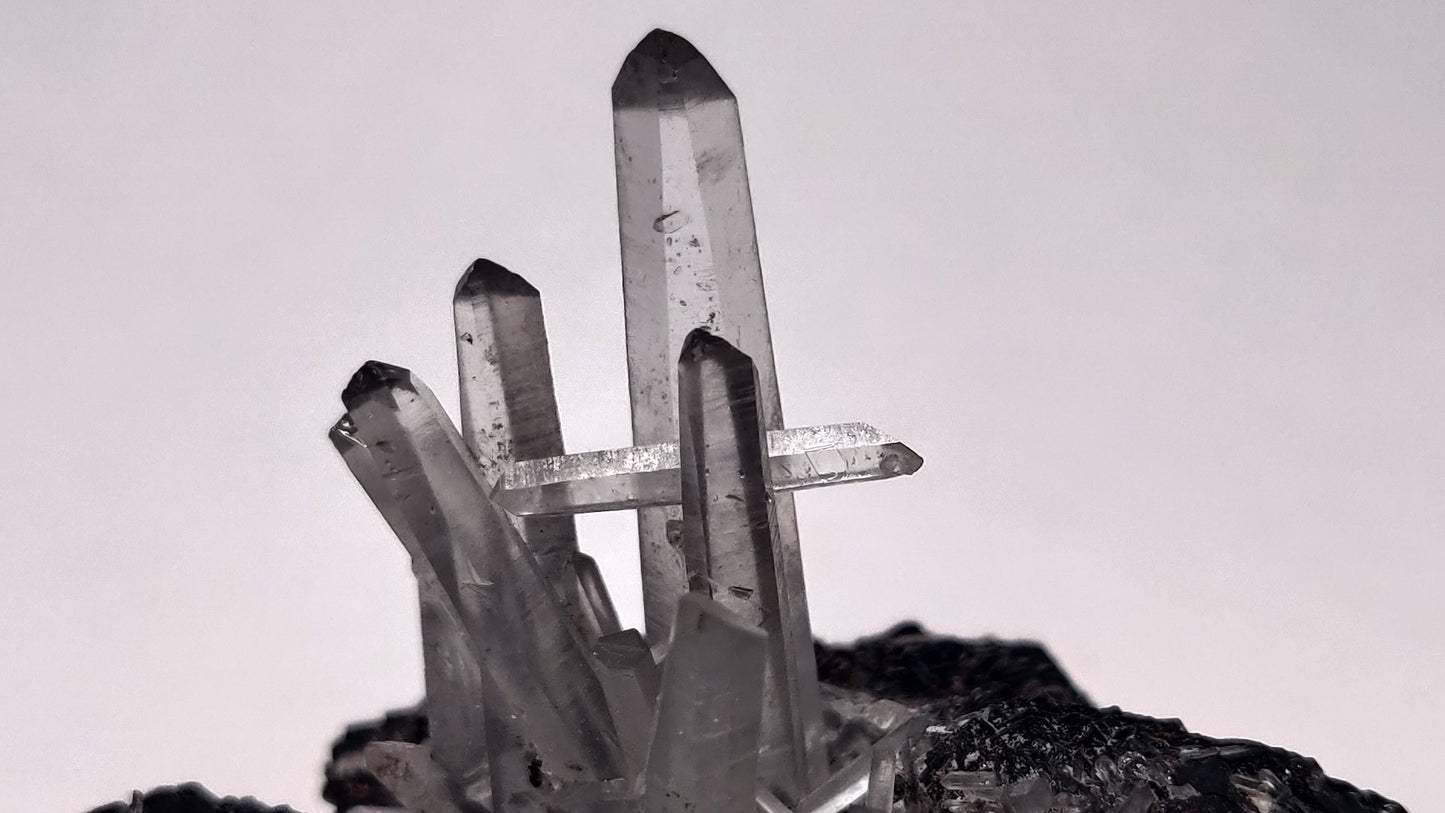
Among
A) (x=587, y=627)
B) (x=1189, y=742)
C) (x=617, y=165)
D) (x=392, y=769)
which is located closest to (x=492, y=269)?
(x=617, y=165)

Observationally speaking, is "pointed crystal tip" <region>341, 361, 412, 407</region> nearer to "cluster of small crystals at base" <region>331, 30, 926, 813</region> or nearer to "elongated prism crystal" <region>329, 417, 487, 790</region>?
"cluster of small crystals at base" <region>331, 30, 926, 813</region>

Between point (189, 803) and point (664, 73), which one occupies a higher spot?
point (664, 73)

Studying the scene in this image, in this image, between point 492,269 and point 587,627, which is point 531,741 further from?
point 492,269

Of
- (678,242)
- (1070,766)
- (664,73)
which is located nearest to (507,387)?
(678,242)

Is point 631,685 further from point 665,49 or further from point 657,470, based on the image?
point 665,49

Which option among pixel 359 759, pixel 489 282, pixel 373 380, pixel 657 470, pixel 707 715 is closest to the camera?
pixel 707 715

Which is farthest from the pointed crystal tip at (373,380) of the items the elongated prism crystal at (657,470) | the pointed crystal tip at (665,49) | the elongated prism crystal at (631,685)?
the pointed crystal tip at (665,49)
